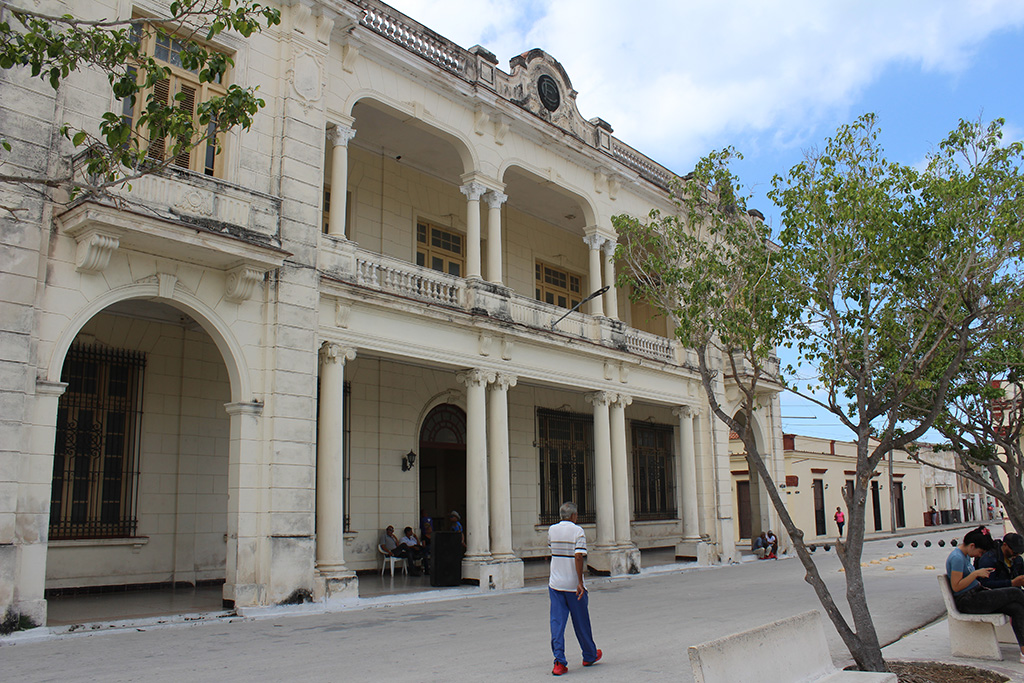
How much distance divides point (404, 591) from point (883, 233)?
9.71 m

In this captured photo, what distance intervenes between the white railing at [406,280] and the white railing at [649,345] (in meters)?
5.77

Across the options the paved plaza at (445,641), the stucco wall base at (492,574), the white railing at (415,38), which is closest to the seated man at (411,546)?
the stucco wall base at (492,574)

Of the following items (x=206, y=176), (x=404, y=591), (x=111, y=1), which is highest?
(x=111, y=1)

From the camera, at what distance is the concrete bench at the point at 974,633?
7855 millimetres

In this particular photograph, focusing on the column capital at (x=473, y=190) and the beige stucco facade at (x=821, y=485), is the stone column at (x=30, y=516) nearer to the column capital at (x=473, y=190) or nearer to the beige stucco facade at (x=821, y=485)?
the column capital at (x=473, y=190)

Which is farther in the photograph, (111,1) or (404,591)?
(404,591)

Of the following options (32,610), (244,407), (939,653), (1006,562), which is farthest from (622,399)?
(32,610)

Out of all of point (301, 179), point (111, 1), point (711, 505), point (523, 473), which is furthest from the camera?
point (711, 505)

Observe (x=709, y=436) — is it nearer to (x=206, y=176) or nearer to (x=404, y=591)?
(x=404, y=591)

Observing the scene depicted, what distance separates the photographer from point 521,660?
8211mm

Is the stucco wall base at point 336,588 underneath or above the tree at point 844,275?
underneath

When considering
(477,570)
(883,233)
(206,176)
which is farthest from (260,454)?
(883,233)

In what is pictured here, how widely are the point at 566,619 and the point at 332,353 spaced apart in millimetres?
7249

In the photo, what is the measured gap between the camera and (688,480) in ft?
70.9
